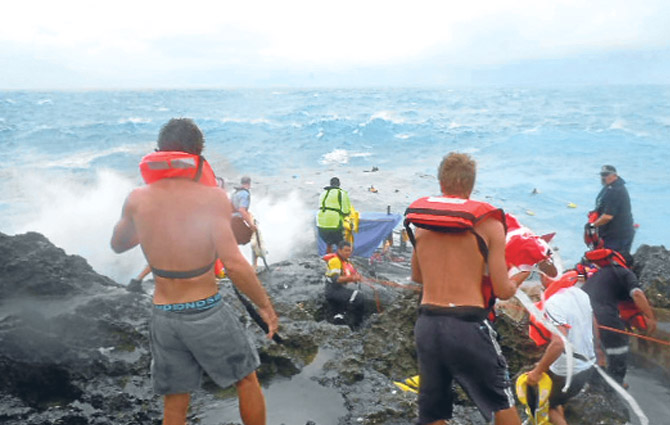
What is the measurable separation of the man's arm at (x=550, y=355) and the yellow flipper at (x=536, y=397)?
2.3 inches

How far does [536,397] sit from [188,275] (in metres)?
2.35

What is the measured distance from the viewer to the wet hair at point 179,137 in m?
2.50

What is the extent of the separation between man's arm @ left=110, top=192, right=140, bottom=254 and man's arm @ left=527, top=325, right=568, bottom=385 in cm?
246

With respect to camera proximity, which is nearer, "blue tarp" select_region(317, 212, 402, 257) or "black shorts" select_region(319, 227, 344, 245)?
"black shorts" select_region(319, 227, 344, 245)

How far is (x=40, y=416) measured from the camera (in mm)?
3303

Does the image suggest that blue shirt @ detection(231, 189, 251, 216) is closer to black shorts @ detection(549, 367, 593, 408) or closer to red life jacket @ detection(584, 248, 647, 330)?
red life jacket @ detection(584, 248, 647, 330)

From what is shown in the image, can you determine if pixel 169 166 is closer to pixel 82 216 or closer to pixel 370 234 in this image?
pixel 370 234

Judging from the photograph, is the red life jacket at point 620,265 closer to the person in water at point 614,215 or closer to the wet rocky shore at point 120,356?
the wet rocky shore at point 120,356

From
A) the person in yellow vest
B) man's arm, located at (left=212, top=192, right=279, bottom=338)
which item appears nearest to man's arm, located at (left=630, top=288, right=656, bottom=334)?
man's arm, located at (left=212, top=192, right=279, bottom=338)

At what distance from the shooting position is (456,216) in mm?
2334

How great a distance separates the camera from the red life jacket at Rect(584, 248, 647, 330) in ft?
14.8

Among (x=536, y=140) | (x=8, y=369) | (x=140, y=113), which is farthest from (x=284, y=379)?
(x=140, y=113)

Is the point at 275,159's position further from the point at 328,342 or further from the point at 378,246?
the point at 328,342

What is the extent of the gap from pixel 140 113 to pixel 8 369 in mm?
63548
